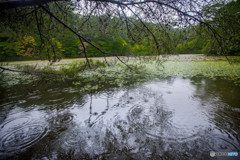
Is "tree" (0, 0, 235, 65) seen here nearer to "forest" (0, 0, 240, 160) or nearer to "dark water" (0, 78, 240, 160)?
"forest" (0, 0, 240, 160)

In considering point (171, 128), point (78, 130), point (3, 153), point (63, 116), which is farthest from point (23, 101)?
point (171, 128)

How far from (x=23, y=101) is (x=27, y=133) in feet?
7.23

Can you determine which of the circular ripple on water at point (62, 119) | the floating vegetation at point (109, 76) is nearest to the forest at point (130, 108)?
the circular ripple on water at point (62, 119)

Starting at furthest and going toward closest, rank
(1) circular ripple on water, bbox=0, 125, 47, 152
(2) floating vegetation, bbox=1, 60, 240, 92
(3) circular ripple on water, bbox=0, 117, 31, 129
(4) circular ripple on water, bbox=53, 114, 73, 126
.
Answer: (2) floating vegetation, bbox=1, 60, 240, 92 < (4) circular ripple on water, bbox=53, 114, 73, 126 < (3) circular ripple on water, bbox=0, 117, 31, 129 < (1) circular ripple on water, bbox=0, 125, 47, 152

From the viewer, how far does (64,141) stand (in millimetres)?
2225

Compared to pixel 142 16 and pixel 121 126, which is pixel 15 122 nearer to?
pixel 121 126

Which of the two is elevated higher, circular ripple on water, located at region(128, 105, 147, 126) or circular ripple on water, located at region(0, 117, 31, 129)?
circular ripple on water, located at region(128, 105, 147, 126)

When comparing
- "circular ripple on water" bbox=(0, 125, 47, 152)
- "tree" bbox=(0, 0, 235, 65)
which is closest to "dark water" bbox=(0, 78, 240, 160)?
"circular ripple on water" bbox=(0, 125, 47, 152)

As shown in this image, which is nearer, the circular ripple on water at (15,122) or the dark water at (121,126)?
the dark water at (121,126)

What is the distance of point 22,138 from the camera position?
91.0 inches

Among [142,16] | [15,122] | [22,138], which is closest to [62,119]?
[22,138]

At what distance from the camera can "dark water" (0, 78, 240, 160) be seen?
1973mm

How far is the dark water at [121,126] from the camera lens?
197cm

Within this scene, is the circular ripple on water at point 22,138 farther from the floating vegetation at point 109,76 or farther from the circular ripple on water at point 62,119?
the floating vegetation at point 109,76
